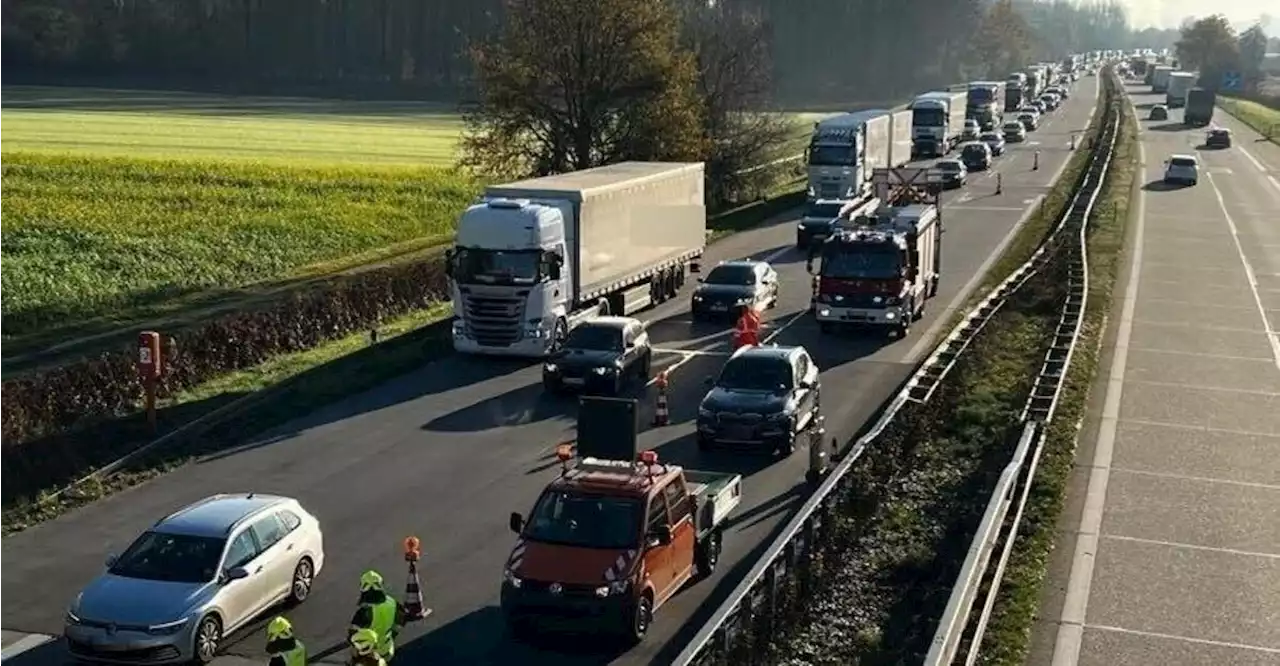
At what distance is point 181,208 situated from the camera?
54938 millimetres

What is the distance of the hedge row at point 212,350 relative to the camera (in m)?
26.6

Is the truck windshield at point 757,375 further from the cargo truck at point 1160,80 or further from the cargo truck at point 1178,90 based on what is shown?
the cargo truck at point 1160,80

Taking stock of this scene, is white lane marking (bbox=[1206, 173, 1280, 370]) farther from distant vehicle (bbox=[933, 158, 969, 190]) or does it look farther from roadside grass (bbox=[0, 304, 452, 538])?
roadside grass (bbox=[0, 304, 452, 538])

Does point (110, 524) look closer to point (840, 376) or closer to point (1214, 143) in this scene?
point (840, 376)

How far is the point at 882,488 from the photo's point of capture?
22.0m

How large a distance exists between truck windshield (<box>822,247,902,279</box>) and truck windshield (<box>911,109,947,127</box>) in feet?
182

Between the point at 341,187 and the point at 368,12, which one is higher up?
the point at 368,12

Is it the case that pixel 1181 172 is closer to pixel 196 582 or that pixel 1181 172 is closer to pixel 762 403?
pixel 762 403

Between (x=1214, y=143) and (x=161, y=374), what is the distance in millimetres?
91106

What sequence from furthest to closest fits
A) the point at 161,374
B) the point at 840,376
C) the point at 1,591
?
the point at 840,376 → the point at 161,374 → the point at 1,591

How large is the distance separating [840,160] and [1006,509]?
4468 centimetres

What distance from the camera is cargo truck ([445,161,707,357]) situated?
34.1 m

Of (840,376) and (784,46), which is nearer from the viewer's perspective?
(840,376)

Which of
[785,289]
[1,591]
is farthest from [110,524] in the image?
[785,289]
